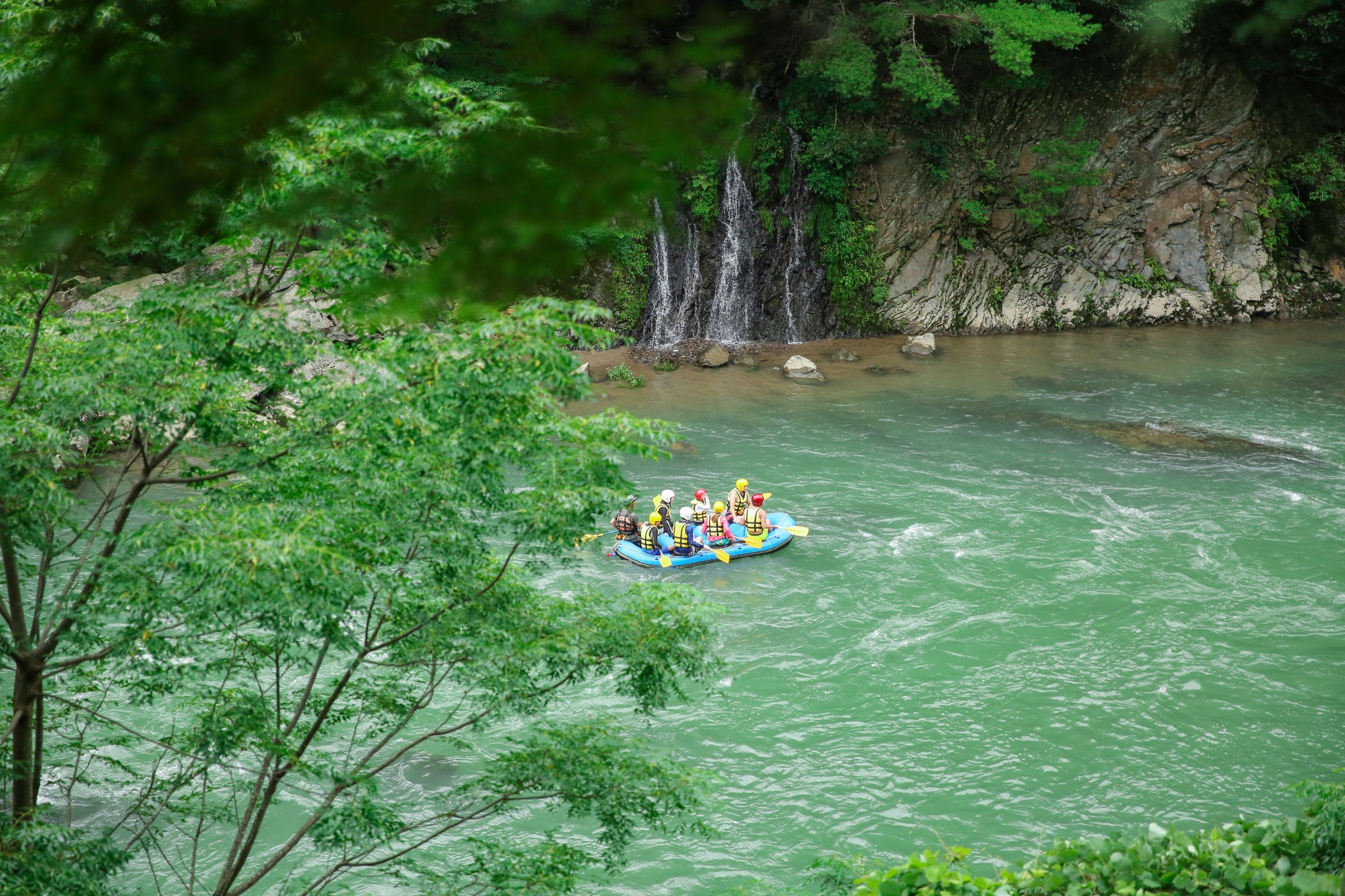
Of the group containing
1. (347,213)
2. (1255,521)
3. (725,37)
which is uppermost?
(725,37)

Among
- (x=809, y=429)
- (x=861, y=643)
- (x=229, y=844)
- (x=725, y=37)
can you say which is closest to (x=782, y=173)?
(x=809, y=429)

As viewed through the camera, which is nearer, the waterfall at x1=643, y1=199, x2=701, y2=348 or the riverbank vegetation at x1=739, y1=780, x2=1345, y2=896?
the riverbank vegetation at x1=739, y1=780, x2=1345, y2=896

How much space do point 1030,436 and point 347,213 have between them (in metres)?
15.3

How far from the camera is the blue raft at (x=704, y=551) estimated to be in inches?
458

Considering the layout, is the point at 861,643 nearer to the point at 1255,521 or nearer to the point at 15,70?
the point at 1255,521

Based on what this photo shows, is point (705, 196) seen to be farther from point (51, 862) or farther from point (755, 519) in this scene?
point (51, 862)

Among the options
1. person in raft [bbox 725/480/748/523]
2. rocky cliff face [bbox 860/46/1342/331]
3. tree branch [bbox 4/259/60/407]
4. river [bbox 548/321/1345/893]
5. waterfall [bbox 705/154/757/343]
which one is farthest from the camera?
waterfall [bbox 705/154/757/343]

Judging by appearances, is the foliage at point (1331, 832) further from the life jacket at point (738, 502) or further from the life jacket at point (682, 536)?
the life jacket at point (738, 502)

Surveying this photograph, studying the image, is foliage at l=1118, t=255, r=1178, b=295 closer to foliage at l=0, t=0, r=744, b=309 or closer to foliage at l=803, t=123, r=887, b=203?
foliage at l=803, t=123, r=887, b=203

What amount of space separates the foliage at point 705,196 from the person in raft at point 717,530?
1070 centimetres

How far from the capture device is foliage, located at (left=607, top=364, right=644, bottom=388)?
18.4 metres

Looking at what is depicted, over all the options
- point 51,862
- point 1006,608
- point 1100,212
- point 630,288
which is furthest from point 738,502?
point 1100,212

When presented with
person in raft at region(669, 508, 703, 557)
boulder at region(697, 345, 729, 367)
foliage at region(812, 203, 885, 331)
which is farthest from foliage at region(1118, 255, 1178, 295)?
person in raft at region(669, 508, 703, 557)

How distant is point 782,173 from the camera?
843 inches
